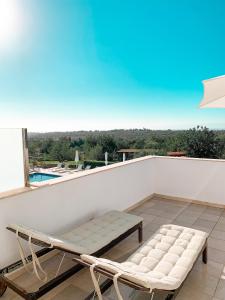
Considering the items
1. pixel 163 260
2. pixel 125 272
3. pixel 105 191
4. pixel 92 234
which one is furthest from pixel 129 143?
pixel 125 272

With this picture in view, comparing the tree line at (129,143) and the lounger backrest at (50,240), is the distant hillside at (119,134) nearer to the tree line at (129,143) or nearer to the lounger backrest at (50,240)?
the tree line at (129,143)

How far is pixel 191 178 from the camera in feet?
16.0

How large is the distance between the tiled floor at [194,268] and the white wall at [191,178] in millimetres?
301

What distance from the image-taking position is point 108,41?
931 cm

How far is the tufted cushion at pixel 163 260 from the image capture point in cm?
161

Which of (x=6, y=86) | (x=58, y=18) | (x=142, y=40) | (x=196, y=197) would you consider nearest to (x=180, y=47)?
(x=142, y=40)

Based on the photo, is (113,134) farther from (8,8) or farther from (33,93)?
(8,8)

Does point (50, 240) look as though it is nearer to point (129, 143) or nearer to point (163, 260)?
point (163, 260)

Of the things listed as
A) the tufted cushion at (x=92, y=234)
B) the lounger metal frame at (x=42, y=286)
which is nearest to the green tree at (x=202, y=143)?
the tufted cushion at (x=92, y=234)

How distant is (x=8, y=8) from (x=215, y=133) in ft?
43.9

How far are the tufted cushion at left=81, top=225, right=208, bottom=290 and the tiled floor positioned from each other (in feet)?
1.12

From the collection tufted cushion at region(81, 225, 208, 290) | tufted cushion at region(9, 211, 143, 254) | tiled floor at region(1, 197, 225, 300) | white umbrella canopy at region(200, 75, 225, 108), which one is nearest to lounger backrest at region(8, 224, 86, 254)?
tufted cushion at region(9, 211, 143, 254)

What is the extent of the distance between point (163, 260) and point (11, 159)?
196cm

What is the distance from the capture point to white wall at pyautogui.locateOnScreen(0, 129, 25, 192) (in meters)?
2.64
